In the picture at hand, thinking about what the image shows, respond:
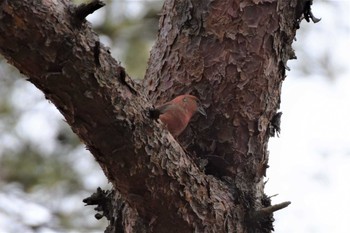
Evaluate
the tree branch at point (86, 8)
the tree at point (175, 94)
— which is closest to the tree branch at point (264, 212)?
the tree at point (175, 94)

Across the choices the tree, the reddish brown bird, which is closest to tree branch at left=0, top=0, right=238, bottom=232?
the tree

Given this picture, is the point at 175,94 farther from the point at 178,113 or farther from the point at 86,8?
the point at 86,8

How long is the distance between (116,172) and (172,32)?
776 mm

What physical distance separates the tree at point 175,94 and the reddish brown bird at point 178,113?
0.10 m

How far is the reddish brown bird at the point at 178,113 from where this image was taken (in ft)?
6.53

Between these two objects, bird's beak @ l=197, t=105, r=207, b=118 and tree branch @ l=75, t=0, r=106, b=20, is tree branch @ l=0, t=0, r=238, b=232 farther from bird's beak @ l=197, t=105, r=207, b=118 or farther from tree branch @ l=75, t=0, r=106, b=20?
bird's beak @ l=197, t=105, r=207, b=118

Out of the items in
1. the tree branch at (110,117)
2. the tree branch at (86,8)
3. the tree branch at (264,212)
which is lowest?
the tree branch at (264,212)

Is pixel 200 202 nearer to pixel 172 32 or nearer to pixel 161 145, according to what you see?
pixel 161 145

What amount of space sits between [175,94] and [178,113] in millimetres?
252

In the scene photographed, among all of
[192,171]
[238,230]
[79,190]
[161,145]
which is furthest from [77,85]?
[79,190]

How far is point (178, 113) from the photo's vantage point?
6.49ft

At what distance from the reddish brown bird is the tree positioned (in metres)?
0.10

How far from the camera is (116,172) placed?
5.52 ft

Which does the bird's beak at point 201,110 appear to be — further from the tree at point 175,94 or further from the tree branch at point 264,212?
the tree branch at point 264,212
